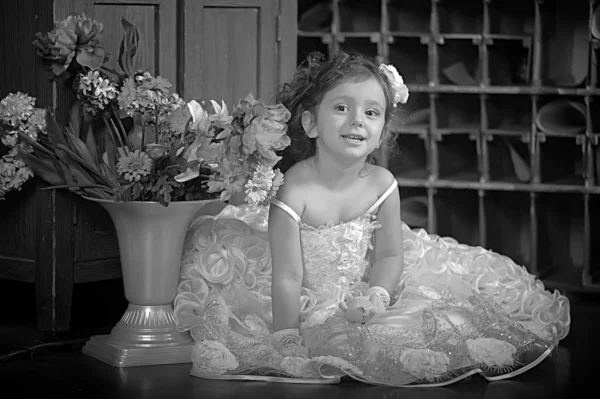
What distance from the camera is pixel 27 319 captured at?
111 inches

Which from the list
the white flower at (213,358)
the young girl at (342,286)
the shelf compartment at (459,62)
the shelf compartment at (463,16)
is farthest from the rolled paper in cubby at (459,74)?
the white flower at (213,358)

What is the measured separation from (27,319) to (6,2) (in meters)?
0.89

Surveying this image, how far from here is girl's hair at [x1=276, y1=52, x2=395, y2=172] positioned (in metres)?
2.42

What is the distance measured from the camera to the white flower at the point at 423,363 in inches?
83.5

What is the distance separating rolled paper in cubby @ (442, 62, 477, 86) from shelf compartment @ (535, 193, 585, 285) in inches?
18.9

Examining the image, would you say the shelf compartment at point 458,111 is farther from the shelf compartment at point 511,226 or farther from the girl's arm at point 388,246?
the girl's arm at point 388,246

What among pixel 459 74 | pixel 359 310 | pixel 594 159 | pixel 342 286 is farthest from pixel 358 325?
pixel 459 74

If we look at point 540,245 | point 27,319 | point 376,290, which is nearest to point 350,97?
point 376,290

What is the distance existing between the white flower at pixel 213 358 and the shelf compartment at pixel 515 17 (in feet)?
5.86

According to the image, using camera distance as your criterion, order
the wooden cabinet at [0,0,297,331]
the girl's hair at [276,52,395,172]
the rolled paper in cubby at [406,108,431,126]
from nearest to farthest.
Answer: the girl's hair at [276,52,395,172] < the wooden cabinet at [0,0,297,331] < the rolled paper in cubby at [406,108,431,126]

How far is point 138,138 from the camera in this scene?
8.35 ft

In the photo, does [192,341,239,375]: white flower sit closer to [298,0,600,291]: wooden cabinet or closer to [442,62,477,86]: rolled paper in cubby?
[298,0,600,291]: wooden cabinet

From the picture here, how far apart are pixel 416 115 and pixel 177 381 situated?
1.69 metres

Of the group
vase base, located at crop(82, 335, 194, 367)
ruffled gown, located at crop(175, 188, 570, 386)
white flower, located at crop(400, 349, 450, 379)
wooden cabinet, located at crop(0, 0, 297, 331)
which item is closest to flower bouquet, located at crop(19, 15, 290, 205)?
wooden cabinet, located at crop(0, 0, 297, 331)
